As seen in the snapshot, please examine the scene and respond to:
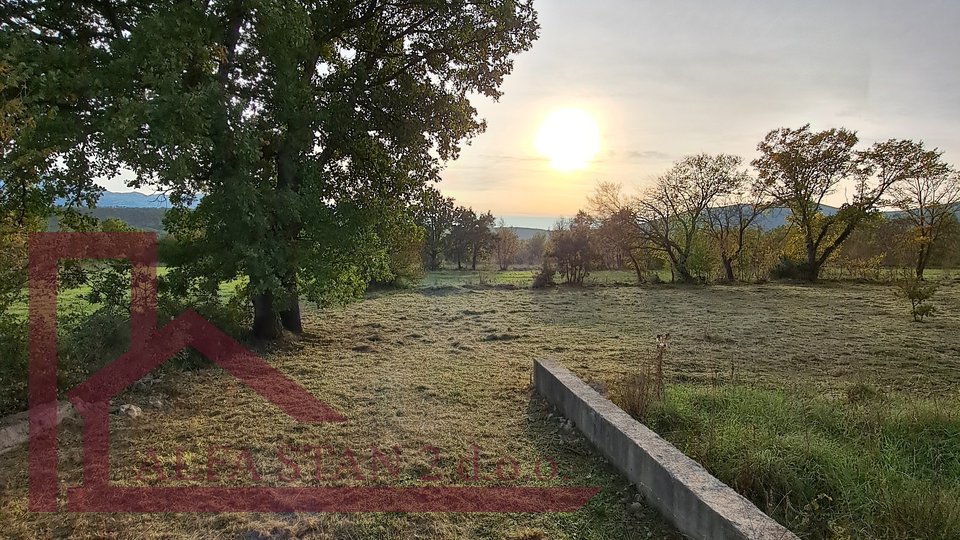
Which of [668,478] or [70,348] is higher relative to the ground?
[70,348]

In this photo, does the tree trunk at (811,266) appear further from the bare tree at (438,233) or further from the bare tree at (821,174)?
the bare tree at (438,233)

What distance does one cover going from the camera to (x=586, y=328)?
30.9 ft

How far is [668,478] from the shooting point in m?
2.63

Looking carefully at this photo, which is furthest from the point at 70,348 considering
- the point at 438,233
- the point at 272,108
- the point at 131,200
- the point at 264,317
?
the point at 438,233

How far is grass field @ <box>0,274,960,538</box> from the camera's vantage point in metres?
2.65

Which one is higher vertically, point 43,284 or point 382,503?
point 43,284

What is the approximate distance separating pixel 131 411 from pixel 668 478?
4588mm

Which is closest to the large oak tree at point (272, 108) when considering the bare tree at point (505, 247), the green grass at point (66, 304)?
the green grass at point (66, 304)

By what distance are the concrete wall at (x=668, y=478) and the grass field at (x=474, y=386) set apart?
13cm

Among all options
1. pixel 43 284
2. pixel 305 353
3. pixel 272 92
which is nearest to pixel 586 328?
pixel 305 353

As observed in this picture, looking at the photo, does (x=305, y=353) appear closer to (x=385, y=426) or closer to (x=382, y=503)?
(x=385, y=426)

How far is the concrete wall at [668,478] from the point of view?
2.17 meters

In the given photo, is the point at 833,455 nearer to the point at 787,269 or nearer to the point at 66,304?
A: the point at 66,304

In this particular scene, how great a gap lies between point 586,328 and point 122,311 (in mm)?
7630
